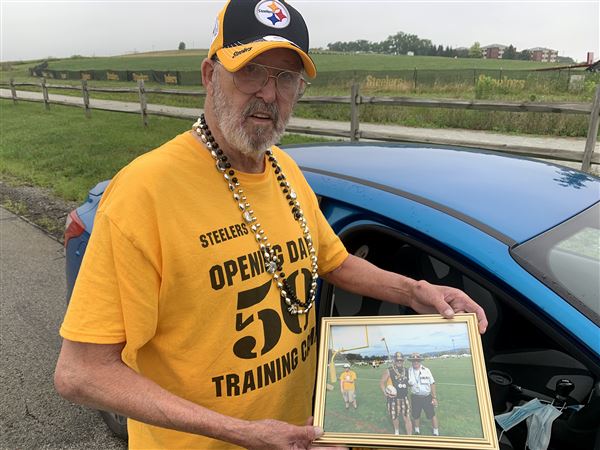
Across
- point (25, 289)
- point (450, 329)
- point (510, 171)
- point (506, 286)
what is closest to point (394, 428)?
point (450, 329)

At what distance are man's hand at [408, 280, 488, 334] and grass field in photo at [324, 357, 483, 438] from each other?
18 cm

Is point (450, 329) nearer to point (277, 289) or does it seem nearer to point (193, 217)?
point (277, 289)

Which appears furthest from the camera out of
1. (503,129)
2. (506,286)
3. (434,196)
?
(503,129)

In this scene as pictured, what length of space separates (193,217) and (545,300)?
0.96m

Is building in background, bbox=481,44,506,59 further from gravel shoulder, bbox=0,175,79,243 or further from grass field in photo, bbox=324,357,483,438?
grass field in photo, bbox=324,357,483,438

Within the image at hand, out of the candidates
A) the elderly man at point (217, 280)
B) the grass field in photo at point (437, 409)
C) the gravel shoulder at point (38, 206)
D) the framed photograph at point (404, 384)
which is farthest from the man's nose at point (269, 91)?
the gravel shoulder at point (38, 206)

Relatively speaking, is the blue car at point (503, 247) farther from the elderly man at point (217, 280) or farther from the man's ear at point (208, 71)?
the man's ear at point (208, 71)

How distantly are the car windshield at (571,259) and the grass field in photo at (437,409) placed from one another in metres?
0.41

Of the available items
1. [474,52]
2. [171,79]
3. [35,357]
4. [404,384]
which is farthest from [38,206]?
[474,52]

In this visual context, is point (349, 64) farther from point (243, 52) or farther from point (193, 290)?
point (193, 290)

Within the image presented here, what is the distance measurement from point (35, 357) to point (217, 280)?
8.32 ft

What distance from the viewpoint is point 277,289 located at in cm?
131

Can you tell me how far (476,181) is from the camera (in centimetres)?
191

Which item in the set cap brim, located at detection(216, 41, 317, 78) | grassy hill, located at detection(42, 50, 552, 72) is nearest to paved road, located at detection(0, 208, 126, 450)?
cap brim, located at detection(216, 41, 317, 78)
